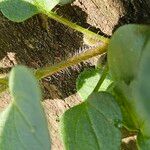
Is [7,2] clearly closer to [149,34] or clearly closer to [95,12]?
[95,12]

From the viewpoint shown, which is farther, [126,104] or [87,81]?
[87,81]

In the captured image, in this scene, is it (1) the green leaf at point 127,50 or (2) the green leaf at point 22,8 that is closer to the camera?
(1) the green leaf at point 127,50

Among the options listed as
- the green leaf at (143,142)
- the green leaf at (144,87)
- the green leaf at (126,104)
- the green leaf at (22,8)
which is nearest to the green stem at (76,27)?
the green leaf at (22,8)

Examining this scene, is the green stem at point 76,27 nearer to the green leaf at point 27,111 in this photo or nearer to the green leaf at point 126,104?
the green leaf at point 126,104

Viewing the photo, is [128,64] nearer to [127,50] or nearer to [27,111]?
[127,50]

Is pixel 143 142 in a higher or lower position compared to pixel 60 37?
lower

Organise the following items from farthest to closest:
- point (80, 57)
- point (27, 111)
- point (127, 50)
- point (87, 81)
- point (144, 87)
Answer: point (87, 81) → point (80, 57) → point (127, 50) → point (27, 111) → point (144, 87)

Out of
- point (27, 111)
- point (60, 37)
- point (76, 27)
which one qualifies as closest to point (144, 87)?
point (27, 111)
